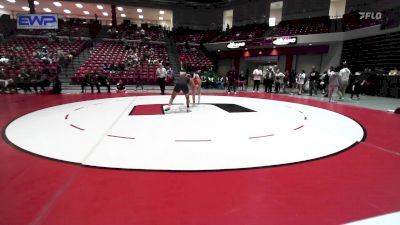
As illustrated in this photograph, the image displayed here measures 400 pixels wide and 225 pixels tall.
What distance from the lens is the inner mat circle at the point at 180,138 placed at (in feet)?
11.2

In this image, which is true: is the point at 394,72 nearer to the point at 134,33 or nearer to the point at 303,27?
the point at 303,27

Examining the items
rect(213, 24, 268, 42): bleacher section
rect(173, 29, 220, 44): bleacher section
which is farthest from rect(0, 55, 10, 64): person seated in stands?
rect(213, 24, 268, 42): bleacher section

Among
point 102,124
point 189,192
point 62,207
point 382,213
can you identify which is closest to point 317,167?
point 382,213

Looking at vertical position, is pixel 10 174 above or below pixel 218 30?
below

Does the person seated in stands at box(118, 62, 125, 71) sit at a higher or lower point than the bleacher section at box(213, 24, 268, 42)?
lower

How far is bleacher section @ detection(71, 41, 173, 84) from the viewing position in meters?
16.6

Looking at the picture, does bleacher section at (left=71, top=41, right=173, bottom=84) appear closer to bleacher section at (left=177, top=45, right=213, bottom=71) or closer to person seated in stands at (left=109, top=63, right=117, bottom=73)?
person seated in stands at (left=109, top=63, right=117, bottom=73)

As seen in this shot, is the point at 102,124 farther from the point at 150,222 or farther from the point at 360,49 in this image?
the point at 360,49

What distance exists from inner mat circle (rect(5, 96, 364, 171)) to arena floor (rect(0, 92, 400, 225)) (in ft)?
0.06

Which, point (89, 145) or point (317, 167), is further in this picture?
point (89, 145)

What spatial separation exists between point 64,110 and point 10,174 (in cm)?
456

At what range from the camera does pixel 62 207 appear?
2.22m

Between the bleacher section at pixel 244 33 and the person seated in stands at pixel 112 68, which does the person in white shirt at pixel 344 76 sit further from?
the person seated in stands at pixel 112 68

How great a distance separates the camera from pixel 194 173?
3.00 meters
